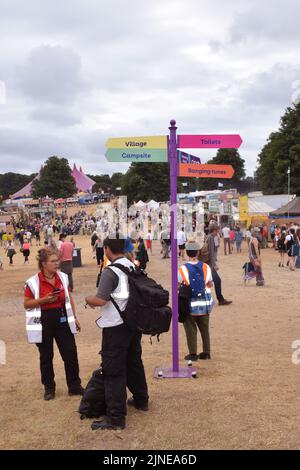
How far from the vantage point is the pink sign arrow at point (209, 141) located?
245 inches

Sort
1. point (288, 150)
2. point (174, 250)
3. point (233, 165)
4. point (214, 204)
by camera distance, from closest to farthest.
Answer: point (174, 250) < point (214, 204) < point (288, 150) < point (233, 165)

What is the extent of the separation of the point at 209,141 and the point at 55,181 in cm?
10389

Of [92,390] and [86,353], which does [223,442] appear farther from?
[86,353]

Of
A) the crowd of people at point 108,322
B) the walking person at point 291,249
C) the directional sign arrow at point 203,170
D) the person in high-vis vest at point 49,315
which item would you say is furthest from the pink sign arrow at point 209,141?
the walking person at point 291,249

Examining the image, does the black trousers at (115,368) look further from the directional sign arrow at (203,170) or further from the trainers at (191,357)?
the trainers at (191,357)

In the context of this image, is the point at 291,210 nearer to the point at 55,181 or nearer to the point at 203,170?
the point at 203,170

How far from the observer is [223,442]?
4.48m

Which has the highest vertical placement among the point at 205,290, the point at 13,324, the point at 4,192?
the point at 4,192

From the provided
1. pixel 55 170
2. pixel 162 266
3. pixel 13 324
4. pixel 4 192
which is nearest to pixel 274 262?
pixel 162 266

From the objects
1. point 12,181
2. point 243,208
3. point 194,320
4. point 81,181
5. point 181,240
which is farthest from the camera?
point 12,181

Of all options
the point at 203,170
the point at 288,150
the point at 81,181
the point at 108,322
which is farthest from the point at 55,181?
the point at 108,322

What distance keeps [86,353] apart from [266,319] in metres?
3.93

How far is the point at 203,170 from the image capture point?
6430 mm

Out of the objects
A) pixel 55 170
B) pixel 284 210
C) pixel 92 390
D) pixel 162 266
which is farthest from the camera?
pixel 55 170
